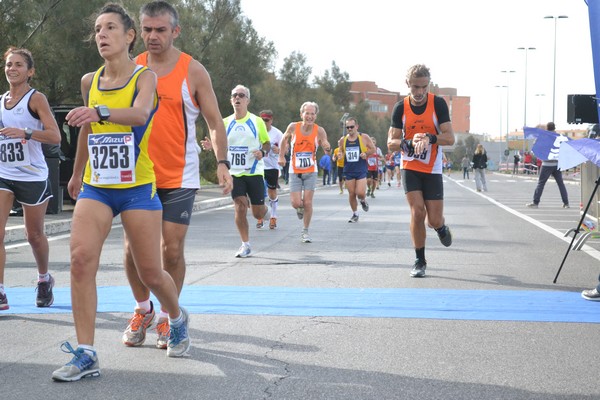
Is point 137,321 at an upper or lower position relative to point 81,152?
lower

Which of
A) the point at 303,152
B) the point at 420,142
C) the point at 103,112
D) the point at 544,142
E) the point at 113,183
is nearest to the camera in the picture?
the point at 103,112

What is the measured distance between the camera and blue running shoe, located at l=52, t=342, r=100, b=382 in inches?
194

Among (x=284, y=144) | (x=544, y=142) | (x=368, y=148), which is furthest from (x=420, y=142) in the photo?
(x=368, y=148)

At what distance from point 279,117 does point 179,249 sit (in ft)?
159

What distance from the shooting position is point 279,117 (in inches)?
2127

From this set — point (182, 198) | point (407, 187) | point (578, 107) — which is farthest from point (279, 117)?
point (182, 198)

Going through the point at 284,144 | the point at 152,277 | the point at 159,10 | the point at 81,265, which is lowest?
the point at 152,277

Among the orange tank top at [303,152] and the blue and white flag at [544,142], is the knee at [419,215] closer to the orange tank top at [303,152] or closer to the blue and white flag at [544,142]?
the blue and white flag at [544,142]

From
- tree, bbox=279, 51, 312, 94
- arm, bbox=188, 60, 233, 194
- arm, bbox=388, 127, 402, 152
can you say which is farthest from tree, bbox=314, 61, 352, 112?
arm, bbox=188, 60, 233, 194

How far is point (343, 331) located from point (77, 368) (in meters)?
2.02

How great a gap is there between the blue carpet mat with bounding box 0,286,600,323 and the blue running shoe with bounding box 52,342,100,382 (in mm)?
2105

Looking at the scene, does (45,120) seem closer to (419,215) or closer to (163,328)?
(163,328)

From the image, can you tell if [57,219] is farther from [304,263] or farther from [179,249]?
[179,249]

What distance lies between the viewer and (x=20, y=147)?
24.0 ft
